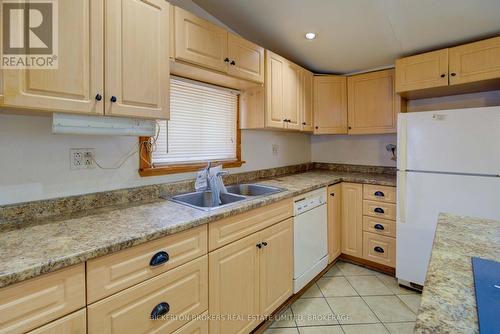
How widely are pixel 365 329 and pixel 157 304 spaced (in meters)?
1.49

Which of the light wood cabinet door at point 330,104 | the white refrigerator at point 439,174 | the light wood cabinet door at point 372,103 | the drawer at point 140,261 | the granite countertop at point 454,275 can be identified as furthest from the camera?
the light wood cabinet door at point 330,104

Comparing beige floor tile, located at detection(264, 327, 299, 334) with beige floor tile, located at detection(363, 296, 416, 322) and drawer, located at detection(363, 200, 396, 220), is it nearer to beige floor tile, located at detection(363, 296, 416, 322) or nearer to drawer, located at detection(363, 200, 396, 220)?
beige floor tile, located at detection(363, 296, 416, 322)

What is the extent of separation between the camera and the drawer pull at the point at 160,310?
3.57 feet

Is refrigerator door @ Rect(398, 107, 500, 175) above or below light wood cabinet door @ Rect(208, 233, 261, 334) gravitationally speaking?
above

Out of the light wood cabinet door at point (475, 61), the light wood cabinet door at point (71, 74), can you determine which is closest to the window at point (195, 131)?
the light wood cabinet door at point (71, 74)

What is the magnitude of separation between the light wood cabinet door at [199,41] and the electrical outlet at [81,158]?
29.1 inches

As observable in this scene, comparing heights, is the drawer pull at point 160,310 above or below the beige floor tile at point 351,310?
above

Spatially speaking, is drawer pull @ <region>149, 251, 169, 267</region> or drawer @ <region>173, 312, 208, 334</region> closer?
drawer pull @ <region>149, 251, 169, 267</region>

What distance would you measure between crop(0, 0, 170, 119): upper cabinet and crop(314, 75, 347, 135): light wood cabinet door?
203 centimetres

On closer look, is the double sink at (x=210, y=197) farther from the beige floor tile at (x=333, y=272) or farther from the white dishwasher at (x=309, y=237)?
the beige floor tile at (x=333, y=272)

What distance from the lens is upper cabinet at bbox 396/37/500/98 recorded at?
2016mm

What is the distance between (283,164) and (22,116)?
7.63ft

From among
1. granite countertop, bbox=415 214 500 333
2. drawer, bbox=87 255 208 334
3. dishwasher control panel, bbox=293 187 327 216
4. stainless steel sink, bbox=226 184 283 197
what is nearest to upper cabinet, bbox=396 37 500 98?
dishwasher control panel, bbox=293 187 327 216

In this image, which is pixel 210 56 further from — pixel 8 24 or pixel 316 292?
pixel 316 292
